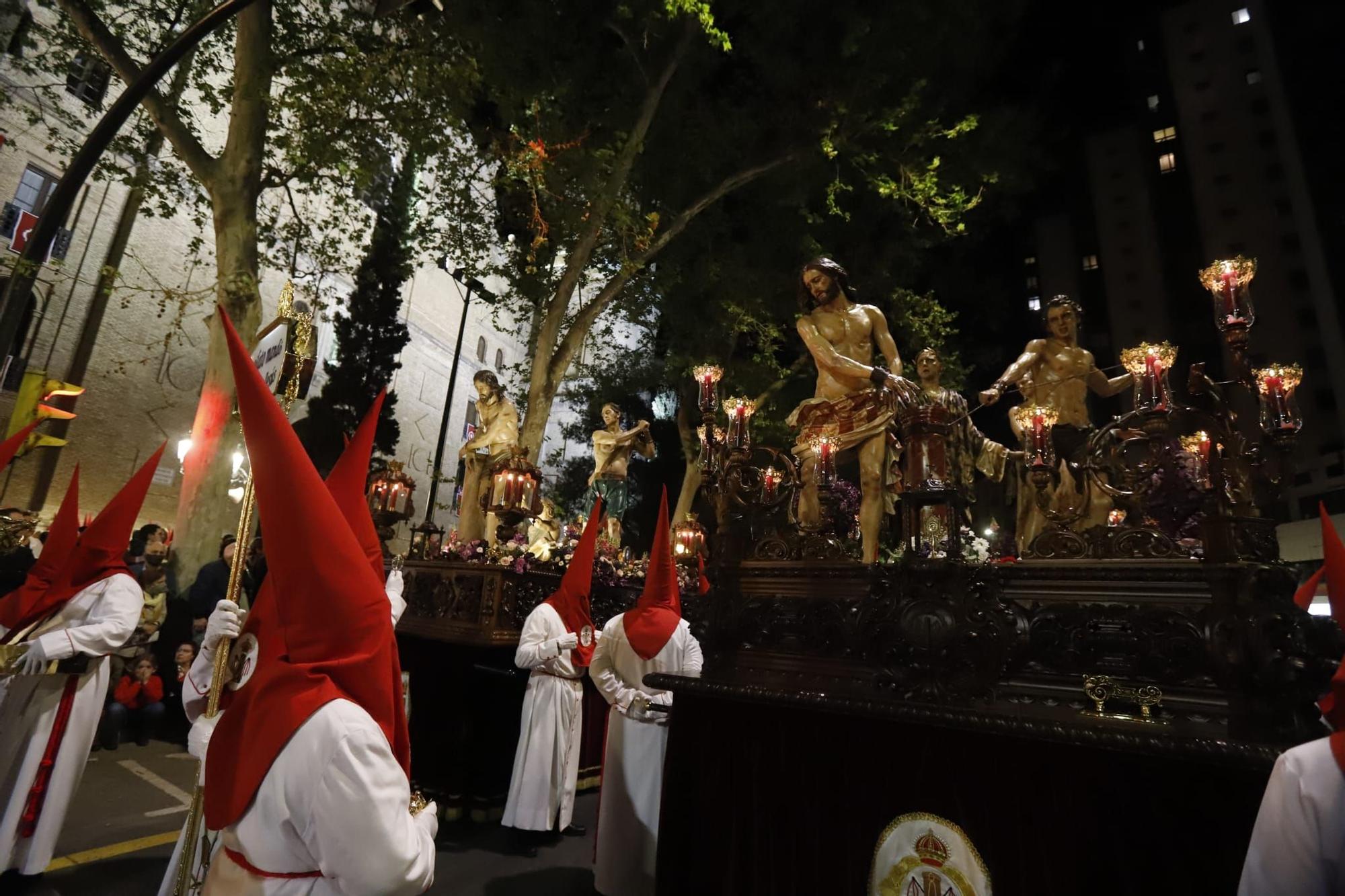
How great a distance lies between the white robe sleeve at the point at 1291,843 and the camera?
5.27ft

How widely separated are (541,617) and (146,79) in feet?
18.7

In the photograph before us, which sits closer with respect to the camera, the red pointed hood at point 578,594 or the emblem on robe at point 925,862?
the emblem on robe at point 925,862

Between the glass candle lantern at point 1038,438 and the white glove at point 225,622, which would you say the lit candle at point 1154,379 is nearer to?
the glass candle lantern at point 1038,438

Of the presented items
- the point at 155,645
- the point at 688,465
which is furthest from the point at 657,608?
the point at 688,465

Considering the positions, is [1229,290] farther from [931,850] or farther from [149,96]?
[149,96]

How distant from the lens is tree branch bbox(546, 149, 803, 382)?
12305mm

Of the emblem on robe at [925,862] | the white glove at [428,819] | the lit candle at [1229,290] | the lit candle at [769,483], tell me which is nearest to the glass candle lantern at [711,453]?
the lit candle at [769,483]

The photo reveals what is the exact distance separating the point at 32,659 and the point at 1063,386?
7340mm

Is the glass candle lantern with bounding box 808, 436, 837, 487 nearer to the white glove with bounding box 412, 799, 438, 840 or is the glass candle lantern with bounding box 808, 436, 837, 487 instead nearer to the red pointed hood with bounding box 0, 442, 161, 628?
the white glove with bounding box 412, 799, 438, 840

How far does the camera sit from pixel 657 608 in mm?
5113

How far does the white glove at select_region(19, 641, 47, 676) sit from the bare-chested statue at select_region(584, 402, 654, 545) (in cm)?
765

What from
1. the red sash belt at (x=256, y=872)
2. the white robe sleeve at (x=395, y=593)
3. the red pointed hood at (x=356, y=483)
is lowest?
the red sash belt at (x=256, y=872)

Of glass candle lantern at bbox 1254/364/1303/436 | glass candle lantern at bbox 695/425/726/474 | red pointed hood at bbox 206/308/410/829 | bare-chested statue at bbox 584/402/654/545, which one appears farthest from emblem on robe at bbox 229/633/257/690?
bare-chested statue at bbox 584/402/654/545

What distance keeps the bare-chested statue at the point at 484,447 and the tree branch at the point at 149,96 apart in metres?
5.27
